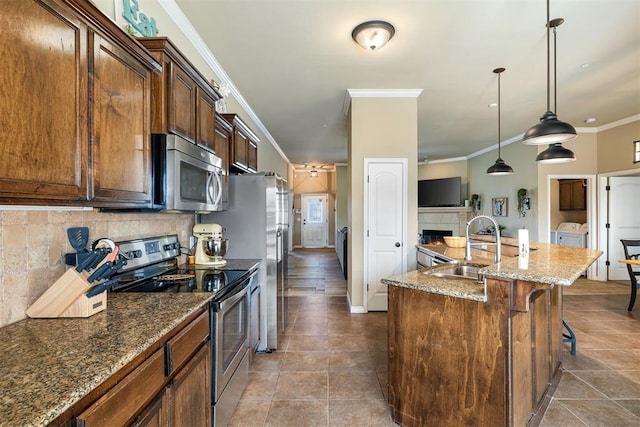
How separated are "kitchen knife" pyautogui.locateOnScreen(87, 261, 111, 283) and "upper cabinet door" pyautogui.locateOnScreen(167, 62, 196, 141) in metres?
0.82

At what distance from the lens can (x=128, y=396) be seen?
37.4 inches

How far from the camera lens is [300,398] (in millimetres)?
2189

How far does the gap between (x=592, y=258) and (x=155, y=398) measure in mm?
2764

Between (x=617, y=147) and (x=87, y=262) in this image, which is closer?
(x=87, y=262)

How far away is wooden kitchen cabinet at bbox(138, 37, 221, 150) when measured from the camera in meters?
1.68

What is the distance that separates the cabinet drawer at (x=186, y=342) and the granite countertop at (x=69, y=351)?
3.4 inches

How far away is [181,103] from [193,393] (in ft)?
5.24

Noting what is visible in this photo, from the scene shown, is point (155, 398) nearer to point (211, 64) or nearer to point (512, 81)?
point (211, 64)

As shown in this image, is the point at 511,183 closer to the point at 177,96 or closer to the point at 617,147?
the point at 617,147

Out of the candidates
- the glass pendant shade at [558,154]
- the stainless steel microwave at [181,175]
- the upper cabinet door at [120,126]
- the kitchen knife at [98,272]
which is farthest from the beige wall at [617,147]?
the kitchen knife at [98,272]

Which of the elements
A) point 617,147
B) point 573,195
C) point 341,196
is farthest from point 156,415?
point 573,195

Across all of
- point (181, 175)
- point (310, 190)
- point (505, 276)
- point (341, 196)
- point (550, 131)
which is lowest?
point (505, 276)

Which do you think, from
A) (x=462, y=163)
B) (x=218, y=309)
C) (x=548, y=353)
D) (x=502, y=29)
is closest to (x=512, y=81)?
(x=502, y=29)

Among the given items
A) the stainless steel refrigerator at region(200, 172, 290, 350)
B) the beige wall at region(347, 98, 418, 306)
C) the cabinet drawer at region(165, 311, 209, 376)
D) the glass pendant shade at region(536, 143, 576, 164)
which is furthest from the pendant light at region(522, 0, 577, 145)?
the cabinet drawer at region(165, 311, 209, 376)
